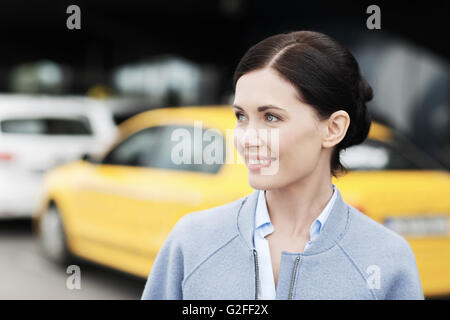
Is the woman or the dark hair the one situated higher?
the dark hair

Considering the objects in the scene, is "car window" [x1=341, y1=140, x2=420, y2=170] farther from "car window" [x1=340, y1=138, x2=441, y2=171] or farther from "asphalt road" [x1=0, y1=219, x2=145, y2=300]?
"asphalt road" [x1=0, y1=219, x2=145, y2=300]

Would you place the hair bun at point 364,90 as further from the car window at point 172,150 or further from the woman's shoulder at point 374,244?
the car window at point 172,150

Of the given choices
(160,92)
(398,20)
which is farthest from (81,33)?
(398,20)

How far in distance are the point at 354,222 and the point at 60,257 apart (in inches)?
219

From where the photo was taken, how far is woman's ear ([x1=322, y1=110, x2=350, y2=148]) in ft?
6.15

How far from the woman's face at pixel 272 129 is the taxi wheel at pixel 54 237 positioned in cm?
537

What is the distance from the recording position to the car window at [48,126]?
8.98m

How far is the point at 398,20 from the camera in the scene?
1305 centimetres

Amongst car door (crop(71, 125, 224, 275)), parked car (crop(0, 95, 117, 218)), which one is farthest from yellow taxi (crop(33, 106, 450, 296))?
parked car (crop(0, 95, 117, 218))

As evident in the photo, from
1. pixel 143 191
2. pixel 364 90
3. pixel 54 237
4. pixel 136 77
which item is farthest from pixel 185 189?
pixel 136 77

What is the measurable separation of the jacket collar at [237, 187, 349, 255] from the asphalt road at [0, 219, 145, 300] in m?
4.03

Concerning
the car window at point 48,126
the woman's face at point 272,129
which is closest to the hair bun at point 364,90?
the woman's face at point 272,129

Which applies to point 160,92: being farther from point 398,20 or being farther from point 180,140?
point 180,140
